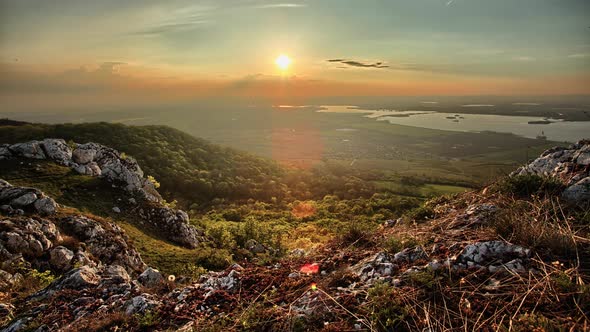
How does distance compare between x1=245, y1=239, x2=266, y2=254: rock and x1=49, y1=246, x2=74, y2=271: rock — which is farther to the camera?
x1=245, y1=239, x2=266, y2=254: rock

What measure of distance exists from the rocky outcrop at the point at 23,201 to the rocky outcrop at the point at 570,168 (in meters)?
19.8

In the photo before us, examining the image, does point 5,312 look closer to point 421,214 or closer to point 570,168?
point 421,214

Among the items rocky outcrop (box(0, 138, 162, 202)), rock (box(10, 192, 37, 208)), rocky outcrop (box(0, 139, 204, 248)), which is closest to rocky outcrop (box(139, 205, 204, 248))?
rocky outcrop (box(0, 139, 204, 248))

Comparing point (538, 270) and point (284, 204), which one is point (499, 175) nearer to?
point (538, 270)

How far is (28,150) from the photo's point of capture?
2391cm

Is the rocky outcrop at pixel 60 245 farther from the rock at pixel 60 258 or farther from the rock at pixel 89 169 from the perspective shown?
the rock at pixel 89 169

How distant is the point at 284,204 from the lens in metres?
54.9

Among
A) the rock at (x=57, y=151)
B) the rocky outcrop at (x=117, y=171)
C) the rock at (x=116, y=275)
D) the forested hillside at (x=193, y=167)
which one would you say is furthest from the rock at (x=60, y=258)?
the forested hillside at (x=193, y=167)

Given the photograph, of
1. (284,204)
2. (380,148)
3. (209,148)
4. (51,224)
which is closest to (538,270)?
(51,224)

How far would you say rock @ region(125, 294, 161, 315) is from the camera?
645 centimetres

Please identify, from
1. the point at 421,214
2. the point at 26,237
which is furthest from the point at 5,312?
the point at 421,214

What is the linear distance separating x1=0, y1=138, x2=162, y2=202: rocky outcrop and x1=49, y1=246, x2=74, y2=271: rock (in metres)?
11.3

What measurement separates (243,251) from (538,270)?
1976 centimetres

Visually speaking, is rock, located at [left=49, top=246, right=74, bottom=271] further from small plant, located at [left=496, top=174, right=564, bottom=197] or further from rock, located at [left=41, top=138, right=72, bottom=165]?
small plant, located at [left=496, top=174, right=564, bottom=197]
